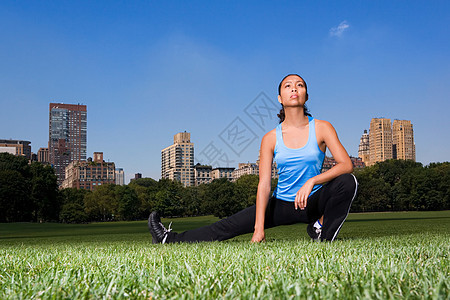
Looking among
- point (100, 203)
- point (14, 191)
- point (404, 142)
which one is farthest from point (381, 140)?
point (14, 191)

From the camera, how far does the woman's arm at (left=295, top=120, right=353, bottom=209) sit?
12.6ft

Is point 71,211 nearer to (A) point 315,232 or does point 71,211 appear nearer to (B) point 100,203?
(B) point 100,203

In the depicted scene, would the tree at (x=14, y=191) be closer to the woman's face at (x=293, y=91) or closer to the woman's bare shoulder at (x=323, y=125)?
the woman's face at (x=293, y=91)

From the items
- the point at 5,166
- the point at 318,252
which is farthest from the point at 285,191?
the point at 5,166

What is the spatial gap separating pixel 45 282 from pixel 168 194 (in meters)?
76.9

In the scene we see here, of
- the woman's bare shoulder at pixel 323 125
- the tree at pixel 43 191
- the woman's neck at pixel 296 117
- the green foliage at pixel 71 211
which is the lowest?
the green foliage at pixel 71 211

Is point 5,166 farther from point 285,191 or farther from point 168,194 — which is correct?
point 285,191

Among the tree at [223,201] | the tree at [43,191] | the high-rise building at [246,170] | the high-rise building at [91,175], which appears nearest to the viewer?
the tree at [43,191]

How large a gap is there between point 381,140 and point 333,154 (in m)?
205

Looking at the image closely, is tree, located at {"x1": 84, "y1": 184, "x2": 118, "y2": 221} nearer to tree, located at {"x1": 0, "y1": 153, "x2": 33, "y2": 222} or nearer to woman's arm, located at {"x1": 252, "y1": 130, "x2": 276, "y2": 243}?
tree, located at {"x1": 0, "y1": 153, "x2": 33, "y2": 222}

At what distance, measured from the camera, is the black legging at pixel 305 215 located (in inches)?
154

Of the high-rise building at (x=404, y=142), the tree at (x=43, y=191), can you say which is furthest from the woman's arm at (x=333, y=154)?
the high-rise building at (x=404, y=142)

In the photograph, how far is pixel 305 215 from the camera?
14.0 feet

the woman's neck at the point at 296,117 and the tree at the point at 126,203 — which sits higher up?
the woman's neck at the point at 296,117
